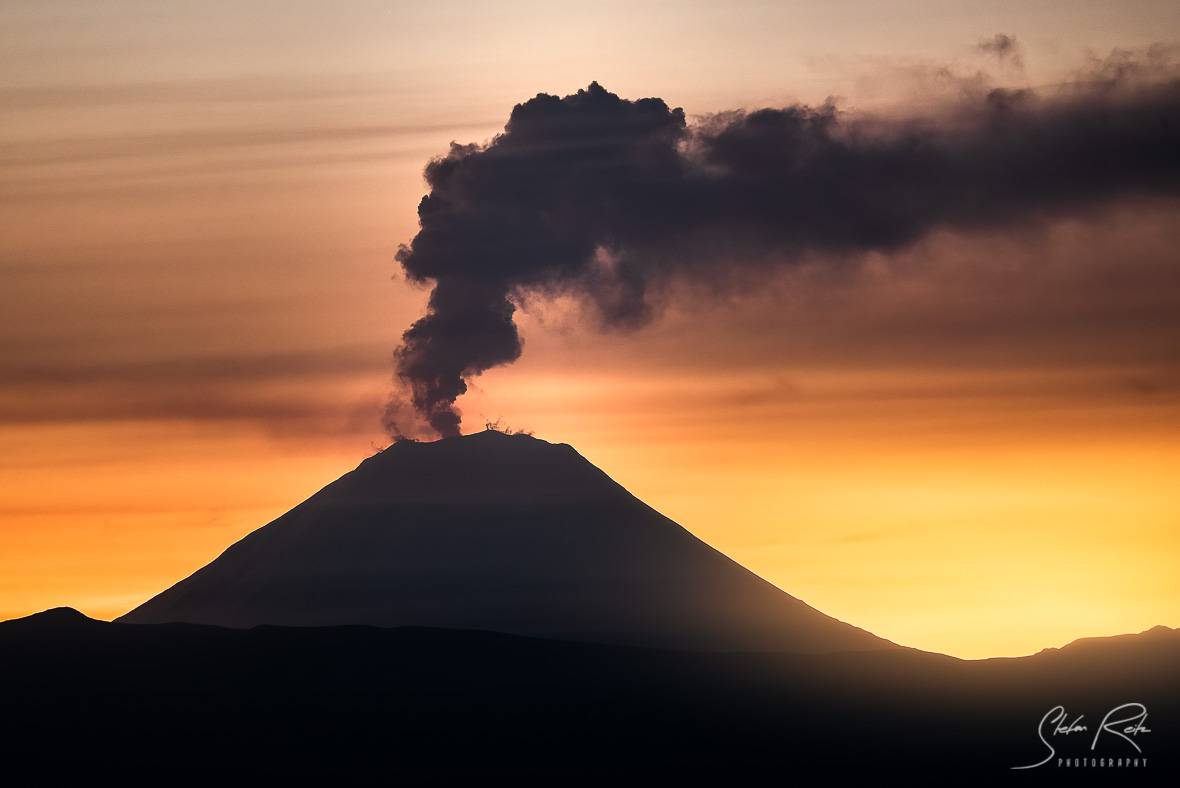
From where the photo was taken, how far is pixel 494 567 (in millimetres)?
159625

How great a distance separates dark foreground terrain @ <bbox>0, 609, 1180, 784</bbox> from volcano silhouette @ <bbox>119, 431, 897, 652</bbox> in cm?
601

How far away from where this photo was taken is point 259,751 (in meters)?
129

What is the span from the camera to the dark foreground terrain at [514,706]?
12700cm

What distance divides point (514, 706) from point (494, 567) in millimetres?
24404
